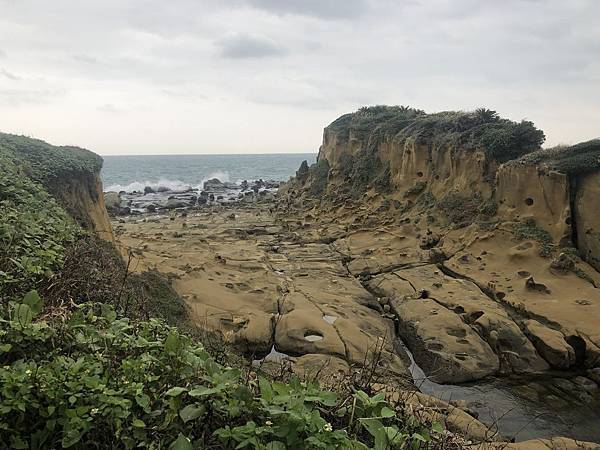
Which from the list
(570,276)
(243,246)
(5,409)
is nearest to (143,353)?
(5,409)

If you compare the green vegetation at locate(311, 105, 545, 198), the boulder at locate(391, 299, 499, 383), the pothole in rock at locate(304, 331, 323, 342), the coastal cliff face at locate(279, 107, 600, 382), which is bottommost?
the boulder at locate(391, 299, 499, 383)

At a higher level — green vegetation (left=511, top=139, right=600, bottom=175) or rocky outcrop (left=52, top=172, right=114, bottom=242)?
green vegetation (left=511, top=139, right=600, bottom=175)

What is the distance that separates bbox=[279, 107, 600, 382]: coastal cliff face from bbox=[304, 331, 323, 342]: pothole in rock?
198 centimetres

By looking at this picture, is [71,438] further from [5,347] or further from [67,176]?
[67,176]

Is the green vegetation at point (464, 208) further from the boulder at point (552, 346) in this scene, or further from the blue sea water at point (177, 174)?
the blue sea water at point (177, 174)

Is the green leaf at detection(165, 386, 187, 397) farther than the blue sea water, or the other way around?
the blue sea water

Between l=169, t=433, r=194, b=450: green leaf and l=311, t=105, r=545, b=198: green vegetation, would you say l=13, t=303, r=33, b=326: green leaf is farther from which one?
l=311, t=105, r=545, b=198: green vegetation

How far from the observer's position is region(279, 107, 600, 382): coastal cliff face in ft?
29.6

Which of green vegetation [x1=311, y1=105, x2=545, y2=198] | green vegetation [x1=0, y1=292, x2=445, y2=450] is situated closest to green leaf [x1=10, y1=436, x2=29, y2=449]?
green vegetation [x1=0, y1=292, x2=445, y2=450]

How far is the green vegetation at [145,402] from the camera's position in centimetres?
253

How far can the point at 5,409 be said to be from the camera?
2.41 m

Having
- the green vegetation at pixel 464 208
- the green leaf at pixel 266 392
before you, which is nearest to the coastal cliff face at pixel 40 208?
the green leaf at pixel 266 392

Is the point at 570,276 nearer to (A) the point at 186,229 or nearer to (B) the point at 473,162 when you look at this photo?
(B) the point at 473,162

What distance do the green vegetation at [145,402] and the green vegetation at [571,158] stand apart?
1179 centimetres
